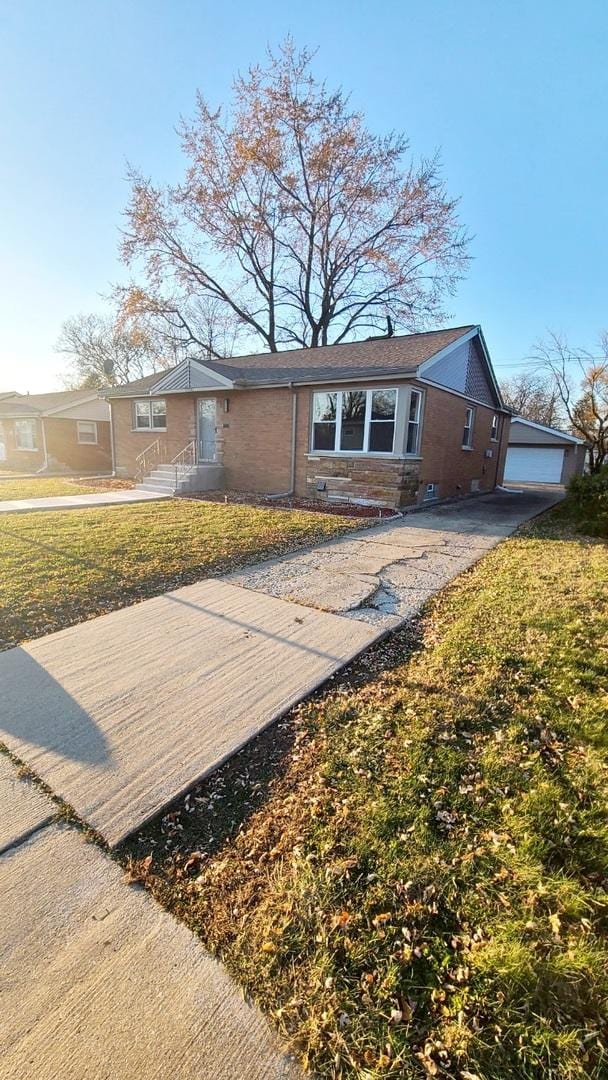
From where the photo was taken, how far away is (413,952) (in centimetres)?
152

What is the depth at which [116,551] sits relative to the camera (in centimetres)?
632

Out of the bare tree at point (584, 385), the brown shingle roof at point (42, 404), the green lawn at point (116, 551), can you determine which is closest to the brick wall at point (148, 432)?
the brown shingle roof at point (42, 404)

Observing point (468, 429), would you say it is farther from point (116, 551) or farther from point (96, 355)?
point (96, 355)

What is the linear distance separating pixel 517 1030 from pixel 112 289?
1045 inches

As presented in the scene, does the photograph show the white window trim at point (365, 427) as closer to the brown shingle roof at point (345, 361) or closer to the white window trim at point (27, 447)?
the brown shingle roof at point (345, 361)

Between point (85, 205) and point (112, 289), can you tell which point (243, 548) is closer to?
point (85, 205)

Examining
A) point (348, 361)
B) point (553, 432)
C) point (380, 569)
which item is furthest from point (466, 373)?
point (553, 432)

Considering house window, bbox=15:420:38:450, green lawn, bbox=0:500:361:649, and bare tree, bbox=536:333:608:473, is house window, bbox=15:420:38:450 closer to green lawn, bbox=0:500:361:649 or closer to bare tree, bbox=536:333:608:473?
green lawn, bbox=0:500:361:649

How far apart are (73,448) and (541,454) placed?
85.4 ft

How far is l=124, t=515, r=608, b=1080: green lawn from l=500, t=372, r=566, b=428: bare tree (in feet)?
144

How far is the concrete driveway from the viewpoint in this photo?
7.65ft

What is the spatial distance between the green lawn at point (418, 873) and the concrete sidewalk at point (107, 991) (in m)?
0.08

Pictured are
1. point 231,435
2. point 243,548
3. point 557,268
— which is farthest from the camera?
point 557,268

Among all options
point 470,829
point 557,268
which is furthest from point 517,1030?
point 557,268
